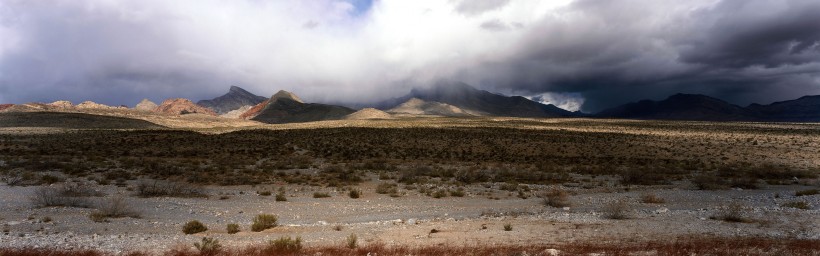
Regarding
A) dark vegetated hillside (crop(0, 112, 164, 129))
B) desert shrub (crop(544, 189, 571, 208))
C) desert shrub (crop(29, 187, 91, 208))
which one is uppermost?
dark vegetated hillside (crop(0, 112, 164, 129))

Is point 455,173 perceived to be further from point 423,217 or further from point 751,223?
point 751,223

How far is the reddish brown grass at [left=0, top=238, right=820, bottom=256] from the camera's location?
34.0 feet

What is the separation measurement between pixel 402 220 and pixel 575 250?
6.33 meters

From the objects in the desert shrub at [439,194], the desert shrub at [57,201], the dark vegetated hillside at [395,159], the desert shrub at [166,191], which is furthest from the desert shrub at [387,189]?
the desert shrub at [57,201]

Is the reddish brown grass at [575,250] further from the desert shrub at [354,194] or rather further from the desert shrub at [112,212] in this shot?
the desert shrub at [354,194]

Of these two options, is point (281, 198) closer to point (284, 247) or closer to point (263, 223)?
point (263, 223)

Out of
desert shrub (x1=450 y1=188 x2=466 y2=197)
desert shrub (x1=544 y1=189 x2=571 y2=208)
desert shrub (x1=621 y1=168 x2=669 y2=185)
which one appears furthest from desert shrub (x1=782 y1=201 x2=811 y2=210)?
desert shrub (x1=450 y1=188 x2=466 y2=197)

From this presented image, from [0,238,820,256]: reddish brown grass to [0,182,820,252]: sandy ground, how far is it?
2.68ft

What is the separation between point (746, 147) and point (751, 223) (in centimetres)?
4689

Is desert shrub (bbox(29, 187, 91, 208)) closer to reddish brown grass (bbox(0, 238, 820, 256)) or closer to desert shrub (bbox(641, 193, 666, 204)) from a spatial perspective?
reddish brown grass (bbox(0, 238, 820, 256))

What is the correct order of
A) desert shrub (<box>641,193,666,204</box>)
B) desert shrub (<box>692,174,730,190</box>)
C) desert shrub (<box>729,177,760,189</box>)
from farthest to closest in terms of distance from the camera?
desert shrub (<box>729,177,760,189</box>), desert shrub (<box>692,174,730,190</box>), desert shrub (<box>641,193,666,204</box>)

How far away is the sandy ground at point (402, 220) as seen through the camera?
12453 mm

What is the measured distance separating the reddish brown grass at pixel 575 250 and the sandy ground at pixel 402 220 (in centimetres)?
82

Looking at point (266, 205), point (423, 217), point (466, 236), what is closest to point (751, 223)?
point (466, 236)
